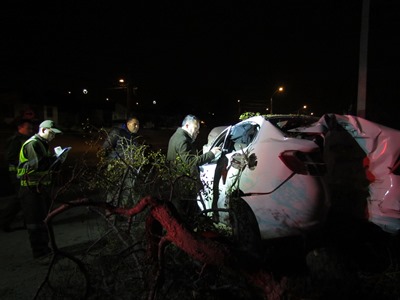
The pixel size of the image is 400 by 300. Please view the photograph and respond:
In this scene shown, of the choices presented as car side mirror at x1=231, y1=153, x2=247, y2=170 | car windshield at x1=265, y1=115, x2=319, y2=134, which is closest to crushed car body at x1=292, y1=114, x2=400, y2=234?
car side mirror at x1=231, y1=153, x2=247, y2=170

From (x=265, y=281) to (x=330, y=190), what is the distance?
3.98 ft

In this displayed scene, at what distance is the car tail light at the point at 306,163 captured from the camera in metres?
3.36

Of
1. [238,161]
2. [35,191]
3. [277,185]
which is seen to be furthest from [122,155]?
[277,185]

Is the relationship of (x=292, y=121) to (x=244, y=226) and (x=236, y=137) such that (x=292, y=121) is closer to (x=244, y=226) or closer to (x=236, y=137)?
(x=236, y=137)

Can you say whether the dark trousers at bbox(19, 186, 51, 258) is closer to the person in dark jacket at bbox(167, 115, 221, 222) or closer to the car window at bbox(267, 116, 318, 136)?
the person in dark jacket at bbox(167, 115, 221, 222)

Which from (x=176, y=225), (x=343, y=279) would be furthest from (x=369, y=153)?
(x=176, y=225)

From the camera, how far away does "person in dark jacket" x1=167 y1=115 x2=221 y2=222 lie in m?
4.18

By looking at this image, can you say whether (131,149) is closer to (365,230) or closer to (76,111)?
(365,230)

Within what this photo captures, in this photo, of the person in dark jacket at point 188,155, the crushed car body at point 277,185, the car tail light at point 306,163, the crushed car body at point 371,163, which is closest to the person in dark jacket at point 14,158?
the person in dark jacket at point 188,155

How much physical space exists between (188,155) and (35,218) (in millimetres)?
2137

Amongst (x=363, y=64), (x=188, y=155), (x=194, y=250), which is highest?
(x=363, y=64)

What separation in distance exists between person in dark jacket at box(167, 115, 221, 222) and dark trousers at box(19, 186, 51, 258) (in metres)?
Answer: 1.83

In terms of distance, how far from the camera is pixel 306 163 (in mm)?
3373

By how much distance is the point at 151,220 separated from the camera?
2875mm
